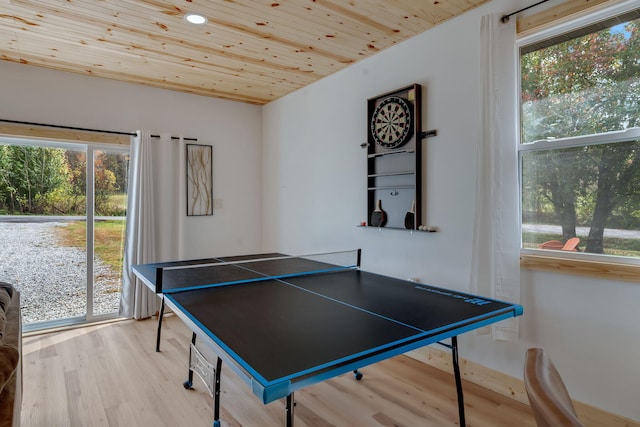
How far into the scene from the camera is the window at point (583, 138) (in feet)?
6.44

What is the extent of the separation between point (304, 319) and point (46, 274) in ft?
11.2

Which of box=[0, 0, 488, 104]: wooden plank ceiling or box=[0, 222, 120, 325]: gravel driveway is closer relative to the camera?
box=[0, 0, 488, 104]: wooden plank ceiling

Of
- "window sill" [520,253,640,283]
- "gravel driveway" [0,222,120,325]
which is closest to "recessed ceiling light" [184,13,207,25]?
"gravel driveway" [0,222,120,325]

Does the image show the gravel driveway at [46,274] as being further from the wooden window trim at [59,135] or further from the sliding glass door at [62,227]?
the wooden window trim at [59,135]

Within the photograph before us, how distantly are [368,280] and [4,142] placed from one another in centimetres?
361

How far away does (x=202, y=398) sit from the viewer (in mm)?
2383

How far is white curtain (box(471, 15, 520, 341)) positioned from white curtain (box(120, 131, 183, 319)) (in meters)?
3.23

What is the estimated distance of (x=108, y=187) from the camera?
4.03 m

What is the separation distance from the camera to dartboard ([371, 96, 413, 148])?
9.67 ft

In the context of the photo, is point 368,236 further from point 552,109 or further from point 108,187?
point 108,187

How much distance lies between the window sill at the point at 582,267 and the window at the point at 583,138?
0.30ft

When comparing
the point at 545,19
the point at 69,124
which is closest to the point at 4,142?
the point at 69,124

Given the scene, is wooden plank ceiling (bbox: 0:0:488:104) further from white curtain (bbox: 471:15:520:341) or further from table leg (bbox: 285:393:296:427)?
table leg (bbox: 285:393:296:427)

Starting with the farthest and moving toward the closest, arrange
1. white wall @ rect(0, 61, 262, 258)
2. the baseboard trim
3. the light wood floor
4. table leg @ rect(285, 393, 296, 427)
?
1. white wall @ rect(0, 61, 262, 258)
2. the light wood floor
3. the baseboard trim
4. table leg @ rect(285, 393, 296, 427)
